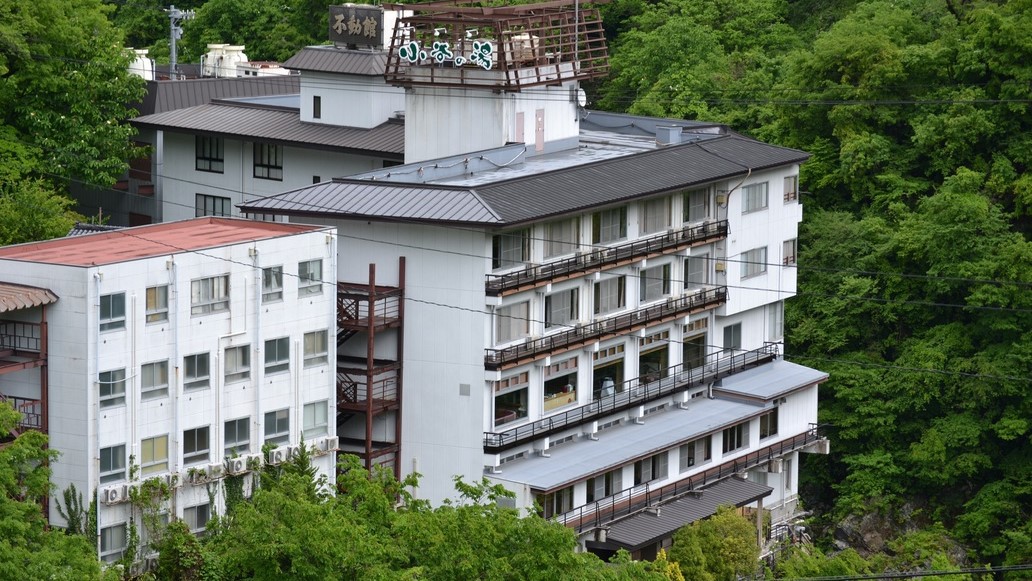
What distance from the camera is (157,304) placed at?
66.8 metres

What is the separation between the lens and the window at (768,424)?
292 feet

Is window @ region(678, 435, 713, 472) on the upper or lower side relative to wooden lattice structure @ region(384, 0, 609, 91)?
lower

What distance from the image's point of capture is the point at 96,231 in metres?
78.6

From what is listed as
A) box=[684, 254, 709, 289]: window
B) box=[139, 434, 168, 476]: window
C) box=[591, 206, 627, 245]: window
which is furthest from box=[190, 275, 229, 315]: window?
box=[684, 254, 709, 289]: window

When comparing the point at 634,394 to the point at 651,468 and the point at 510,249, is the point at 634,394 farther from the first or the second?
the point at 510,249

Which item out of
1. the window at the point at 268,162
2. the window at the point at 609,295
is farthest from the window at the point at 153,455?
the window at the point at 268,162

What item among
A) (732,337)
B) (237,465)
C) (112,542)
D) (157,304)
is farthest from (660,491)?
(112,542)

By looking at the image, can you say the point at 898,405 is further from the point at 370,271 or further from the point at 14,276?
the point at 14,276

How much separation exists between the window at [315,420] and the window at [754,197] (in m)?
23.9

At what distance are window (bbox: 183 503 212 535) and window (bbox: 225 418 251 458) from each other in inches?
76.8

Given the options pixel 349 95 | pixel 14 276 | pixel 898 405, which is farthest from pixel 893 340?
pixel 14 276

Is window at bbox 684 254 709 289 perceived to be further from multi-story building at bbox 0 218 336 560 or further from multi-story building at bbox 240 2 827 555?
multi-story building at bbox 0 218 336 560

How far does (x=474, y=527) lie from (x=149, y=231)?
19.3 metres

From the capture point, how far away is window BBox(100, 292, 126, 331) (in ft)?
212
